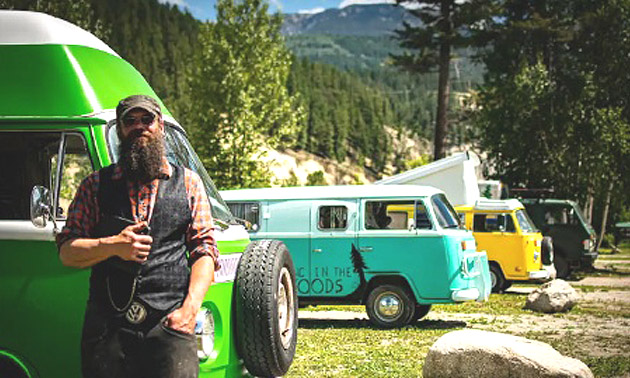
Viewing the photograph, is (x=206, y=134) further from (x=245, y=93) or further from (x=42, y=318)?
(x=42, y=318)

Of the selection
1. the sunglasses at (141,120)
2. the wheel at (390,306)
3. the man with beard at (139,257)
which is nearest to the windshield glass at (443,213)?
the wheel at (390,306)

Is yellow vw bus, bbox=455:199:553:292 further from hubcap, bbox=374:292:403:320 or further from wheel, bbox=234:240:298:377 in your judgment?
wheel, bbox=234:240:298:377

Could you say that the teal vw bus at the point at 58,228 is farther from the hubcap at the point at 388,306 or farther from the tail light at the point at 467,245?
the tail light at the point at 467,245

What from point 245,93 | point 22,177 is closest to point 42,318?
point 22,177

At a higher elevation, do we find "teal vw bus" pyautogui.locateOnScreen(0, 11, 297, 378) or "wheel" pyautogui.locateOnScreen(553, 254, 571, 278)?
"teal vw bus" pyautogui.locateOnScreen(0, 11, 297, 378)

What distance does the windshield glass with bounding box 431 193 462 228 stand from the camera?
13414mm

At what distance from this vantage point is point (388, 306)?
13266mm

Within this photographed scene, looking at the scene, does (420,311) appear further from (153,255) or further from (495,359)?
(153,255)

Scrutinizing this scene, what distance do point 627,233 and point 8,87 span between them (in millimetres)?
46465

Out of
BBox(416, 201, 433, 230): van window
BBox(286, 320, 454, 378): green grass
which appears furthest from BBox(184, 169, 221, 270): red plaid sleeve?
BBox(416, 201, 433, 230): van window

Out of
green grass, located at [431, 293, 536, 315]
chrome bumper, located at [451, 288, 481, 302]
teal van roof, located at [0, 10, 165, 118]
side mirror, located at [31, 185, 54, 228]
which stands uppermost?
teal van roof, located at [0, 10, 165, 118]

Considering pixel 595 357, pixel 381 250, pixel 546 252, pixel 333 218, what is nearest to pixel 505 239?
pixel 546 252

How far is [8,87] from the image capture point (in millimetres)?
5055

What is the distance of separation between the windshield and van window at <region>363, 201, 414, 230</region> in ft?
26.1
